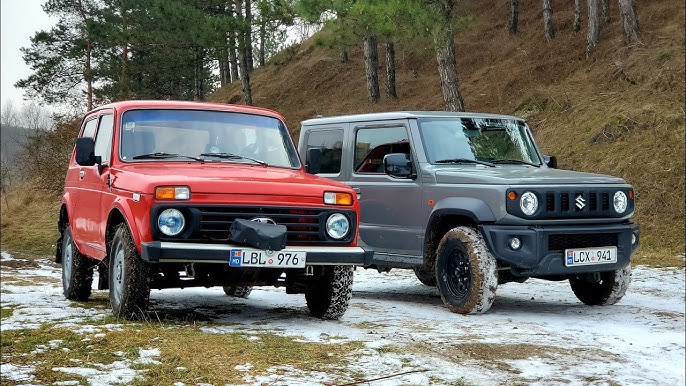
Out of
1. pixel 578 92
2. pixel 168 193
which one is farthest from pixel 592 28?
pixel 168 193

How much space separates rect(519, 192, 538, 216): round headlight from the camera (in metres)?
8.20

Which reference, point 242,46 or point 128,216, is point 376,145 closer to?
point 128,216

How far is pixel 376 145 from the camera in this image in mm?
10047

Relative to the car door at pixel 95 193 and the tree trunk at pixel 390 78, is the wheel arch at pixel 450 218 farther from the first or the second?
the tree trunk at pixel 390 78

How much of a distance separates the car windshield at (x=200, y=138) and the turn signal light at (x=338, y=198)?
103 centimetres

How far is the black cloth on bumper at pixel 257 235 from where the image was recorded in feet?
22.5

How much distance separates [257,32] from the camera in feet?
117

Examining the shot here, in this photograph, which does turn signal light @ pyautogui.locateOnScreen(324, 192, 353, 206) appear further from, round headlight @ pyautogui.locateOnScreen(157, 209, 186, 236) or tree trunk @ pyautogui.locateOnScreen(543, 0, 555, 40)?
tree trunk @ pyautogui.locateOnScreen(543, 0, 555, 40)

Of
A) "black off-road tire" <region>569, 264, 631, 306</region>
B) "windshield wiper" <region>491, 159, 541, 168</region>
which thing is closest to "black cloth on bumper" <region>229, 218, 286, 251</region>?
"windshield wiper" <region>491, 159, 541, 168</region>

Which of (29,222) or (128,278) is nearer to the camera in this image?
(128,278)

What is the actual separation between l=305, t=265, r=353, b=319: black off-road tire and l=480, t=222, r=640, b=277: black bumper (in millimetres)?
1460

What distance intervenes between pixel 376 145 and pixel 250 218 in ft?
10.9

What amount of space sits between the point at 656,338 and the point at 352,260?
8.18 ft

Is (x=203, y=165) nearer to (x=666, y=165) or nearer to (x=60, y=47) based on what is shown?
(x=666, y=165)
